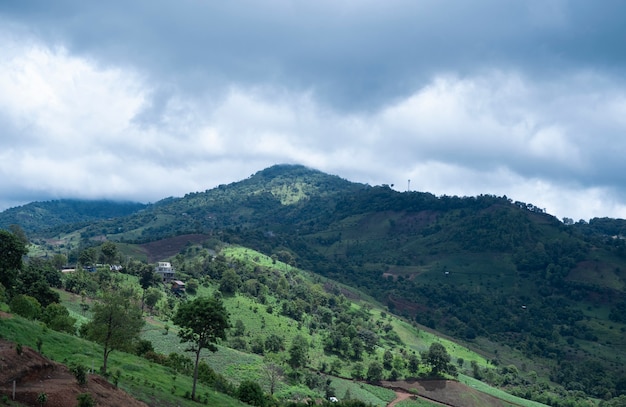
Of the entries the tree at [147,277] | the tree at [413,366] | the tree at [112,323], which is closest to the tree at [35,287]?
the tree at [112,323]

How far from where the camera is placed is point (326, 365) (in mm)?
106062

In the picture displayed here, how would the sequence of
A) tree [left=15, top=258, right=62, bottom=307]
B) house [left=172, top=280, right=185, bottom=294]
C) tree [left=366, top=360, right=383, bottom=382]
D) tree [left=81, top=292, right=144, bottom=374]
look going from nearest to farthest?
tree [left=81, top=292, right=144, bottom=374] < tree [left=15, top=258, right=62, bottom=307] < tree [left=366, top=360, right=383, bottom=382] < house [left=172, top=280, right=185, bottom=294]

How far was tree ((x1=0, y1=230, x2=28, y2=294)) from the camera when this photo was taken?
216 feet

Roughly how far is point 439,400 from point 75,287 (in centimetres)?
7423

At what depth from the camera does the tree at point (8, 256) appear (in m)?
65.9

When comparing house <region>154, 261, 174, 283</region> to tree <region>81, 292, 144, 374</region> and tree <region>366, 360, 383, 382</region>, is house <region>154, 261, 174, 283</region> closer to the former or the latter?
tree <region>366, 360, 383, 382</region>

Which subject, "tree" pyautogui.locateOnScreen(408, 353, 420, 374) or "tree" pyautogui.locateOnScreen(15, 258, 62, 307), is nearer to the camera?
"tree" pyautogui.locateOnScreen(15, 258, 62, 307)

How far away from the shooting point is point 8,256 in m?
66.5

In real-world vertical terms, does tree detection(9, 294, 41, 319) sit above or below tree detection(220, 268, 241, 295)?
below

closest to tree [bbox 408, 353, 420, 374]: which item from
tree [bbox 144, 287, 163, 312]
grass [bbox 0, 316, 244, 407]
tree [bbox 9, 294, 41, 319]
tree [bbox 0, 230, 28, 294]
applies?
tree [bbox 144, 287, 163, 312]

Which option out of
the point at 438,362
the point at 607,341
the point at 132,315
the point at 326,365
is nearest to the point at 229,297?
the point at 326,365

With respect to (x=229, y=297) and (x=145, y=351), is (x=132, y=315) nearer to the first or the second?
(x=145, y=351)

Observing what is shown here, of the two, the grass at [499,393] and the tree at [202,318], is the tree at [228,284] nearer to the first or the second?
the grass at [499,393]

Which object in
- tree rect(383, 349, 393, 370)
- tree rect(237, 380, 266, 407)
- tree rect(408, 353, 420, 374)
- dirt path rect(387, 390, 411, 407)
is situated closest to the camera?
tree rect(237, 380, 266, 407)
